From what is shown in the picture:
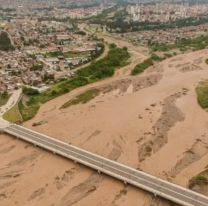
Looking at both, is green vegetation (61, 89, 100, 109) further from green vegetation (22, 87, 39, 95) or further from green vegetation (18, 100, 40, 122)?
green vegetation (22, 87, 39, 95)

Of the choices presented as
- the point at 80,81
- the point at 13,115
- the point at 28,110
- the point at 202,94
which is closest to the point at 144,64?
the point at 80,81

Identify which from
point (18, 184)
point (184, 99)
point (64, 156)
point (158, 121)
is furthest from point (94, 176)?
point (184, 99)

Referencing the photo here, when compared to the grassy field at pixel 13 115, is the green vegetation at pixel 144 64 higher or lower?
lower

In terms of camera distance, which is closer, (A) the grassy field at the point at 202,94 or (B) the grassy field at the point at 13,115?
(B) the grassy field at the point at 13,115

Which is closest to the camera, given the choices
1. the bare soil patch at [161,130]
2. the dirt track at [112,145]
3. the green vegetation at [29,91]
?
the dirt track at [112,145]

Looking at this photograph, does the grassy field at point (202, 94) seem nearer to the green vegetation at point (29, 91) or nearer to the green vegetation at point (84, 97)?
the green vegetation at point (84, 97)

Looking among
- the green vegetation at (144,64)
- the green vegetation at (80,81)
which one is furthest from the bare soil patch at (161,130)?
the green vegetation at (144,64)

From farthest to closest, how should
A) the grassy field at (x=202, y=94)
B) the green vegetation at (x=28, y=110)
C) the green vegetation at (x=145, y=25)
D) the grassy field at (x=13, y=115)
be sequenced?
the green vegetation at (x=145, y=25)
the grassy field at (x=202, y=94)
the green vegetation at (x=28, y=110)
the grassy field at (x=13, y=115)
